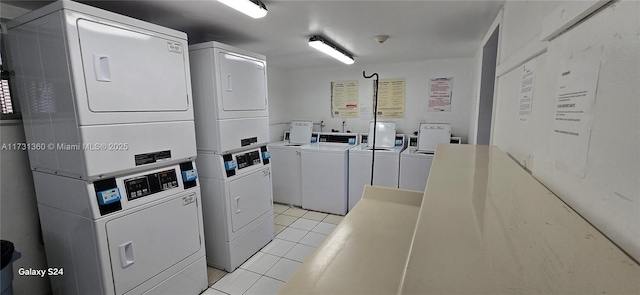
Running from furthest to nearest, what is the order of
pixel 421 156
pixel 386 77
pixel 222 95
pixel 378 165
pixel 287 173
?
pixel 386 77 < pixel 287 173 < pixel 378 165 < pixel 421 156 < pixel 222 95

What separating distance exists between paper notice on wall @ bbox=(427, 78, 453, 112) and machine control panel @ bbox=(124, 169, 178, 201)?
135 inches

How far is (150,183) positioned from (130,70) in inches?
28.5

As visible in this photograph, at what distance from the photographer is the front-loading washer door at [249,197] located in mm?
2330

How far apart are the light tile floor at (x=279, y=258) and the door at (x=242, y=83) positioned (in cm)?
150

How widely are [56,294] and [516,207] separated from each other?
275 cm

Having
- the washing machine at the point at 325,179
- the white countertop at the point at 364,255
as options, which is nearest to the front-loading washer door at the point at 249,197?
the washing machine at the point at 325,179

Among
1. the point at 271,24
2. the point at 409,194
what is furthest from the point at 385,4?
the point at 409,194

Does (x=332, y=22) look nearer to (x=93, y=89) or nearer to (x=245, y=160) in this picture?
(x=245, y=160)

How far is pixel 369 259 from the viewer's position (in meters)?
1.10

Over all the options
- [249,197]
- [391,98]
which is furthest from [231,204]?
[391,98]

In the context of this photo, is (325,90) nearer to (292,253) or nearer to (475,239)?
(292,253)

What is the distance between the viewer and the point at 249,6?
1.55 m

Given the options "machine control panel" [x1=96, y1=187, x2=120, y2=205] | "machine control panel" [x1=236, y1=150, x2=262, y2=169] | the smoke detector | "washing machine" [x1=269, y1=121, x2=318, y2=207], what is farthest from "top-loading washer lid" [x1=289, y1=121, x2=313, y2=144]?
"machine control panel" [x1=96, y1=187, x2=120, y2=205]

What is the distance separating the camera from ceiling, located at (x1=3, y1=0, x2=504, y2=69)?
67.1 inches
